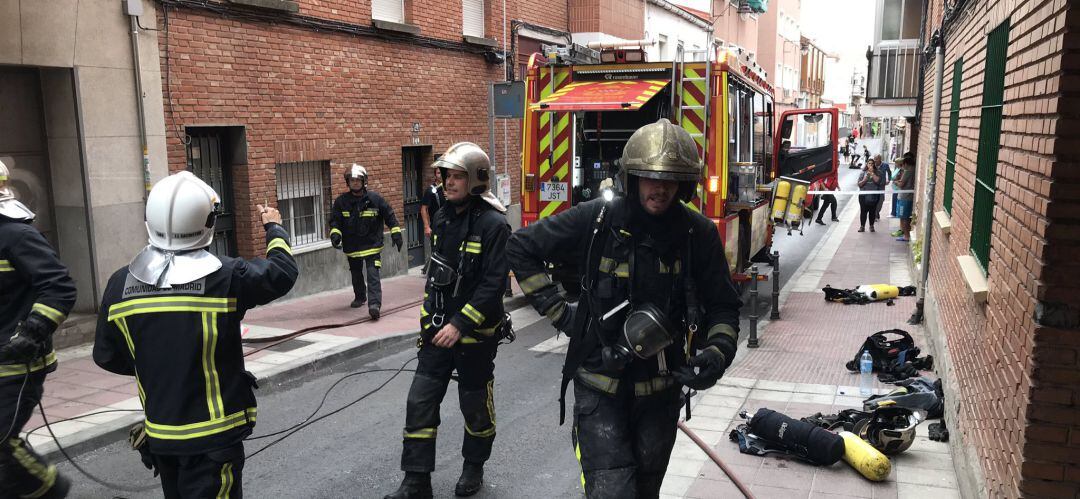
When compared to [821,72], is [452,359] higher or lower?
lower

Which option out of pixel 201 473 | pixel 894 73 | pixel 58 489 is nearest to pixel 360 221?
pixel 58 489

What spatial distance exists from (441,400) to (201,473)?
5.59 feet

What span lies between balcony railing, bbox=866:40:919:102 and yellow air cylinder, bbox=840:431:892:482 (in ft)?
41.3

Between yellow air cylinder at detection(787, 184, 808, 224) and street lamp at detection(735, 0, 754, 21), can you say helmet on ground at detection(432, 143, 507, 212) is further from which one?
street lamp at detection(735, 0, 754, 21)

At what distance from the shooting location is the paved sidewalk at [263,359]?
6.02 metres

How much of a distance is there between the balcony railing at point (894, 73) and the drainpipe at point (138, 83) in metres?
13.1

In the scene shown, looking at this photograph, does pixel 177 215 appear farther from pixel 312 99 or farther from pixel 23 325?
pixel 312 99

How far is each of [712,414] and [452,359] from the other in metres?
2.53

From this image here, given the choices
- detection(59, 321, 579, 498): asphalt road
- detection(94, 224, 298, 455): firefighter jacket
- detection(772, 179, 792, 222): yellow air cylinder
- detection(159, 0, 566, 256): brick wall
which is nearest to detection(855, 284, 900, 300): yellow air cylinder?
detection(772, 179, 792, 222): yellow air cylinder

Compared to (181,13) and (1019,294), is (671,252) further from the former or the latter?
(181,13)

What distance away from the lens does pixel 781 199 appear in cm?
1278

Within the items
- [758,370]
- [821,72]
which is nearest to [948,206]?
[758,370]

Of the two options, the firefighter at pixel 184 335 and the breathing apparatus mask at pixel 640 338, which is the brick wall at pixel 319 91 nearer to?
the firefighter at pixel 184 335

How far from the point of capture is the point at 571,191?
34.1 feet
